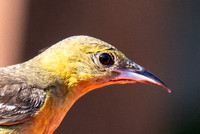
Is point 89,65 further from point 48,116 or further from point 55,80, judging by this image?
point 48,116

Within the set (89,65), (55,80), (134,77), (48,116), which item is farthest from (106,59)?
(48,116)

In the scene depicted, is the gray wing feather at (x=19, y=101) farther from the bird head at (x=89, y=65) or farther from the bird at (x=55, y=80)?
the bird head at (x=89, y=65)

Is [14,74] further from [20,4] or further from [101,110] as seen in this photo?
[101,110]

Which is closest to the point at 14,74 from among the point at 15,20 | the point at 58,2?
the point at 15,20

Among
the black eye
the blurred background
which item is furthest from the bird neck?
the blurred background

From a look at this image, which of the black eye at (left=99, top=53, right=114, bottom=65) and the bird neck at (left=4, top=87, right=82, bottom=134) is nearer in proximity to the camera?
the bird neck at (left=4, top=87, right=82, bottom=134)

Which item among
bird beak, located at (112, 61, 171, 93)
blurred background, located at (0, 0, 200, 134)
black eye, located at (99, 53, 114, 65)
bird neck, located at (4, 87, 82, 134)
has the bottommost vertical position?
bird neck, located at (4, 87, 82, 134)

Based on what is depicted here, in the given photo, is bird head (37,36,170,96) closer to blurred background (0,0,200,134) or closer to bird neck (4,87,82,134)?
bird neck (4,87,82,134)
